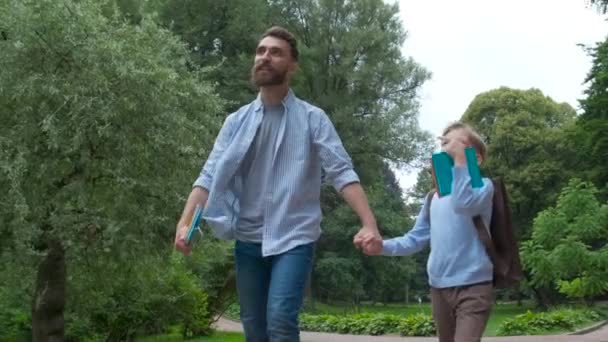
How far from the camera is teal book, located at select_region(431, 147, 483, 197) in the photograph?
13.8 ft

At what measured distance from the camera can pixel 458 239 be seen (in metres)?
4.46

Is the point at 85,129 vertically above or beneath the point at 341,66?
beneath

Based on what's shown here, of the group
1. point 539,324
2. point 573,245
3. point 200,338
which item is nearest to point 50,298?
point 200,338

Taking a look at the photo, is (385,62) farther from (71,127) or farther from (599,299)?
(71,127)

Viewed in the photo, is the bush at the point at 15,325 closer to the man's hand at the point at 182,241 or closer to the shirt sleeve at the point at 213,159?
the shirt sleeve at the point at 213,159

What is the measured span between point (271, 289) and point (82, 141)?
28.8 ft

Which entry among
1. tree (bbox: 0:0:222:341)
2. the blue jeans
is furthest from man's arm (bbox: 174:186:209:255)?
tree (bbox: 0:0:222:341)

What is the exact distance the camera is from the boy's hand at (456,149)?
421 cm

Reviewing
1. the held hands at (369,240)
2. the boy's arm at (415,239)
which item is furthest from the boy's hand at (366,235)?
the boy's arm at (415,239)

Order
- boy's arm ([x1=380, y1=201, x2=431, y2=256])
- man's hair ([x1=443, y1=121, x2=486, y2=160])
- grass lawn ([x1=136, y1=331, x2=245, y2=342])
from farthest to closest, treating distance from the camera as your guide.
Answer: grass lawn ([x1=136, y1=331, x2=245, y2=342]) < boy's arm ([x1=380, y1=201, x2=431, y2=256]) < man's hair ([x1=443, y1=121, x2=486, y2=160])

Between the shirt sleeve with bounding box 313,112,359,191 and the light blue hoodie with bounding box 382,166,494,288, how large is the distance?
62cm

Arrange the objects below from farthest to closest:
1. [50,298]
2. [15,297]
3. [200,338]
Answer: [200,338] → [15,297] → [50,298]

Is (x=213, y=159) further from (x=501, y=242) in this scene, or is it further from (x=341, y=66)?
(x=341, y=66)

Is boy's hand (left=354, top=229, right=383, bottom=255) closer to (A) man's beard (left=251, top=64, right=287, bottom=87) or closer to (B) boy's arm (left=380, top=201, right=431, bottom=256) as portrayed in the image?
(B) boy's arm (left=380, top=201, right=431, bottom=256)
